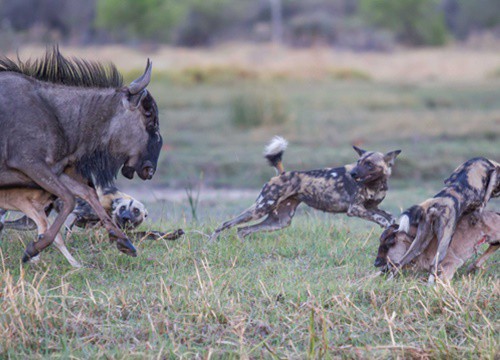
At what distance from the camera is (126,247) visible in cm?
590

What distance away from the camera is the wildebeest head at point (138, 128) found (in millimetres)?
6297

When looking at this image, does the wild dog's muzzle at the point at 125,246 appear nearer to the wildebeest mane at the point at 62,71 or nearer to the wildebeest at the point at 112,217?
the wildebeest at the point at 112,217

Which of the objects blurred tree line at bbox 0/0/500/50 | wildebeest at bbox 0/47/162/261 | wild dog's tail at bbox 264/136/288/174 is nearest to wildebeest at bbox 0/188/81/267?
wildebeest at bbox 0/47/162/261

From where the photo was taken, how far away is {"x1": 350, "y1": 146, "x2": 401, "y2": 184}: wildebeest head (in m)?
7.17

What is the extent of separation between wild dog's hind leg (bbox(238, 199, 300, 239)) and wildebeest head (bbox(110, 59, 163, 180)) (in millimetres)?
1320

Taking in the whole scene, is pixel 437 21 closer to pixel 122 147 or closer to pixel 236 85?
pixel 236 85

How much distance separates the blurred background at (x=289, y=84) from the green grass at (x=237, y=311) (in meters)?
1.89

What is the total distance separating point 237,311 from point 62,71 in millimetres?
2625

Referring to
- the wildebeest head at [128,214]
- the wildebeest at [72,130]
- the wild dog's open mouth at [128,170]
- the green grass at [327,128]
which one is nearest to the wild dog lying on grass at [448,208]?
the wildebeest at [72,130]

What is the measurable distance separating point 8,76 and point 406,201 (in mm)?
5374

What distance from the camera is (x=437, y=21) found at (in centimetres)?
3806

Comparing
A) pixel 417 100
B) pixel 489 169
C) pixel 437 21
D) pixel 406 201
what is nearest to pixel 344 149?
pixel 406 201

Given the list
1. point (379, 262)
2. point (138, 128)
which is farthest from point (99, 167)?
point (379, 262)

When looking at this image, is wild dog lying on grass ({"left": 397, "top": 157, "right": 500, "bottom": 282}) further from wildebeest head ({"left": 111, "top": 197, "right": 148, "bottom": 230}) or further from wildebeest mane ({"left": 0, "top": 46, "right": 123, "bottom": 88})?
wildebeest mane ({"left": 0, "top": 46, "right": 123, "bottom": 88})
